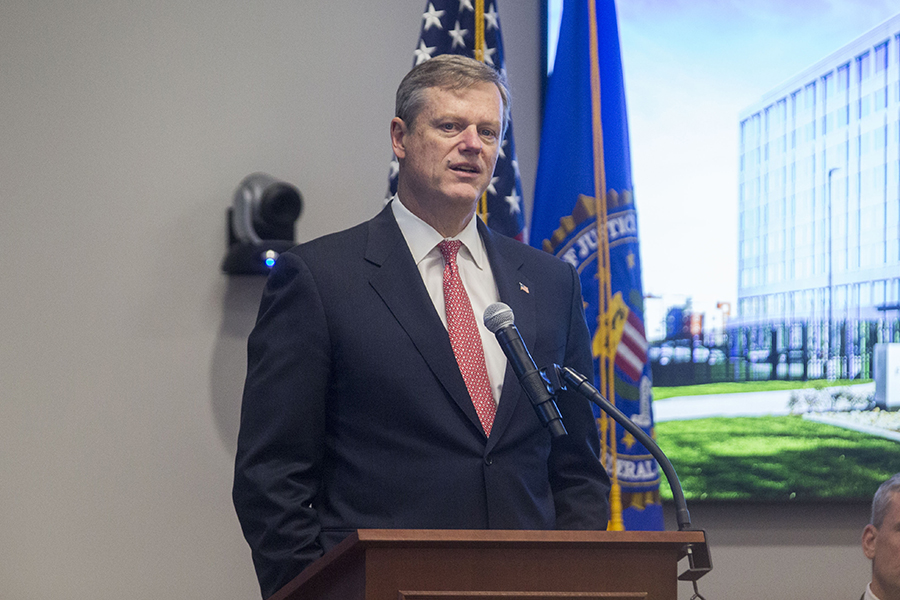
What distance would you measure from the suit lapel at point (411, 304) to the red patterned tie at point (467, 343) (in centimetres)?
5

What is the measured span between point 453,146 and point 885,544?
171 centimetres

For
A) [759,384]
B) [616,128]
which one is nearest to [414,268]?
[616,128]

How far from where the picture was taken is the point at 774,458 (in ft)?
11.4

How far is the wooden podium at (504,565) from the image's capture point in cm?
108

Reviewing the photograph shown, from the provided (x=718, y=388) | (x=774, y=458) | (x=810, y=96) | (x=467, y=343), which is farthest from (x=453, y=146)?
(x=810, y=96)

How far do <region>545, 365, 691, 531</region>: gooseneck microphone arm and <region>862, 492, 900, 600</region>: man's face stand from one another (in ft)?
4.58

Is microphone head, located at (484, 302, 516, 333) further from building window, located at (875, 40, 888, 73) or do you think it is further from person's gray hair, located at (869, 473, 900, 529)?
building window, located at (875, 40, 888, 73)

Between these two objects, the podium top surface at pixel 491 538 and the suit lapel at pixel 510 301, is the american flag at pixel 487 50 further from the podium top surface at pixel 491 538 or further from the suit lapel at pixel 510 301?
the podium top surface at pixel 491 538

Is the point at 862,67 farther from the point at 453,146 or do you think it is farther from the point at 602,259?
the point at 453,146

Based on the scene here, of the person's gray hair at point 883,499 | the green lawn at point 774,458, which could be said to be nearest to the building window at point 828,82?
the green lawn at point 774,458

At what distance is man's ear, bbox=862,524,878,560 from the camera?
252cm

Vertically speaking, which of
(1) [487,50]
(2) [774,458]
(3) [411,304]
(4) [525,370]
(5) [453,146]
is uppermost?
(1) [487,50]

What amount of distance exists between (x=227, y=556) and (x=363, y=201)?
1447 millimetres

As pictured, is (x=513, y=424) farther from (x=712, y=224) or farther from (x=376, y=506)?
(x=712, y=224)
